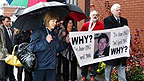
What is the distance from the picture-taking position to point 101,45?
184 inches

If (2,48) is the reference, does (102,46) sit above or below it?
above

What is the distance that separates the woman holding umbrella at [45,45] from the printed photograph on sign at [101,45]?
109cm

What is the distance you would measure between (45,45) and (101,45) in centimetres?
149

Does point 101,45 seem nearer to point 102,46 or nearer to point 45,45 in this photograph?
point 102,46

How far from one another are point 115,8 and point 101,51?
96 cm

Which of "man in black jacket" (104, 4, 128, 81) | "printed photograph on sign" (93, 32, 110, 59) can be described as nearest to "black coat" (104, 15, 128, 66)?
"man in black jacket" (104, 4, 128, 81)

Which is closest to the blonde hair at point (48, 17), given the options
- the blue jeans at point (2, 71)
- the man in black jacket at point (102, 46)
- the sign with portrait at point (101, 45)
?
the sign with portrait at point (101, 45)

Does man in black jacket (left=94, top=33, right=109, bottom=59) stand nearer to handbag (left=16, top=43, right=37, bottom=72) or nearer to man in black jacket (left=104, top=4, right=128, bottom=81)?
man in black jacket (left=104, top=4, right=128, bottom=81)

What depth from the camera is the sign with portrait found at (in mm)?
4453

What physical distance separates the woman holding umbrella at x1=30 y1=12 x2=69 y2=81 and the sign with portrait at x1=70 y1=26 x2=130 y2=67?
69cm

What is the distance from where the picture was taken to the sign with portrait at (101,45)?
4453mm

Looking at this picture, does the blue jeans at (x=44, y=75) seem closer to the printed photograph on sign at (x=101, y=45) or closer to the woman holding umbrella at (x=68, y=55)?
the printed photograph on sign at (x=101, y=45)

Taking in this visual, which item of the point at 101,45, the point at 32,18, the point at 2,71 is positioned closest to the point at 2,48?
the point at 2,71

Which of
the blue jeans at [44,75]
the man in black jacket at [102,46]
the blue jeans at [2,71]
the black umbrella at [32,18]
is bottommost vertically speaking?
the blue jeans at [2,71]
